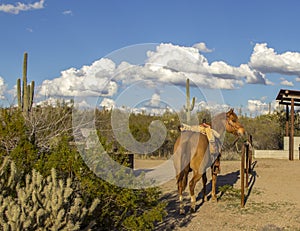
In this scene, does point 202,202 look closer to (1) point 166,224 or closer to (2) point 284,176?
(1) point 166,224

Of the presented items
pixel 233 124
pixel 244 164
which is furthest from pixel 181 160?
pixel 244 164

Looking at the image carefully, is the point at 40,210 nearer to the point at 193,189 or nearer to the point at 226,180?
the point at 193,189

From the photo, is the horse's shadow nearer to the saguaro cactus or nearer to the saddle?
the saddle

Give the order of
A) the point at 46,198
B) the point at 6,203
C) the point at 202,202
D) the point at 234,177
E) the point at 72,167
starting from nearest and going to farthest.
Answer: the point at 6,203
the point at 46,198
the point at 72,167
the point at 202,202
the point at 234,177

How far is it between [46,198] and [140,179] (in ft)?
6.68

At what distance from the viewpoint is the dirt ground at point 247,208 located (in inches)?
343

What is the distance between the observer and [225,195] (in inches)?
470

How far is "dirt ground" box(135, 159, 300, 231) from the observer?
8.70m

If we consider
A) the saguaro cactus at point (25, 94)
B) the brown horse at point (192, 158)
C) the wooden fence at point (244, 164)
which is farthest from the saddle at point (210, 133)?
the saguaro cactus at point (25, 94)

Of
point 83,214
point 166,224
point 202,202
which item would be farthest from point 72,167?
point 202,202

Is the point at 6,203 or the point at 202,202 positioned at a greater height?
the point at 6,203

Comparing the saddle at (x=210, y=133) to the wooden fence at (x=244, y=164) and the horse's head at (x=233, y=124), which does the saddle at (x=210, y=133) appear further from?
the wooden fence at (x=244, y=164)

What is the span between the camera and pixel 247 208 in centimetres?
1020

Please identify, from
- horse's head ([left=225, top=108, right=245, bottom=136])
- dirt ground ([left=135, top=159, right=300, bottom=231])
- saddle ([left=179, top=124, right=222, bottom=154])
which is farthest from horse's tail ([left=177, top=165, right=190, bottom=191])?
horse's head ([left=225, top=108, right=245, bottom=136])
